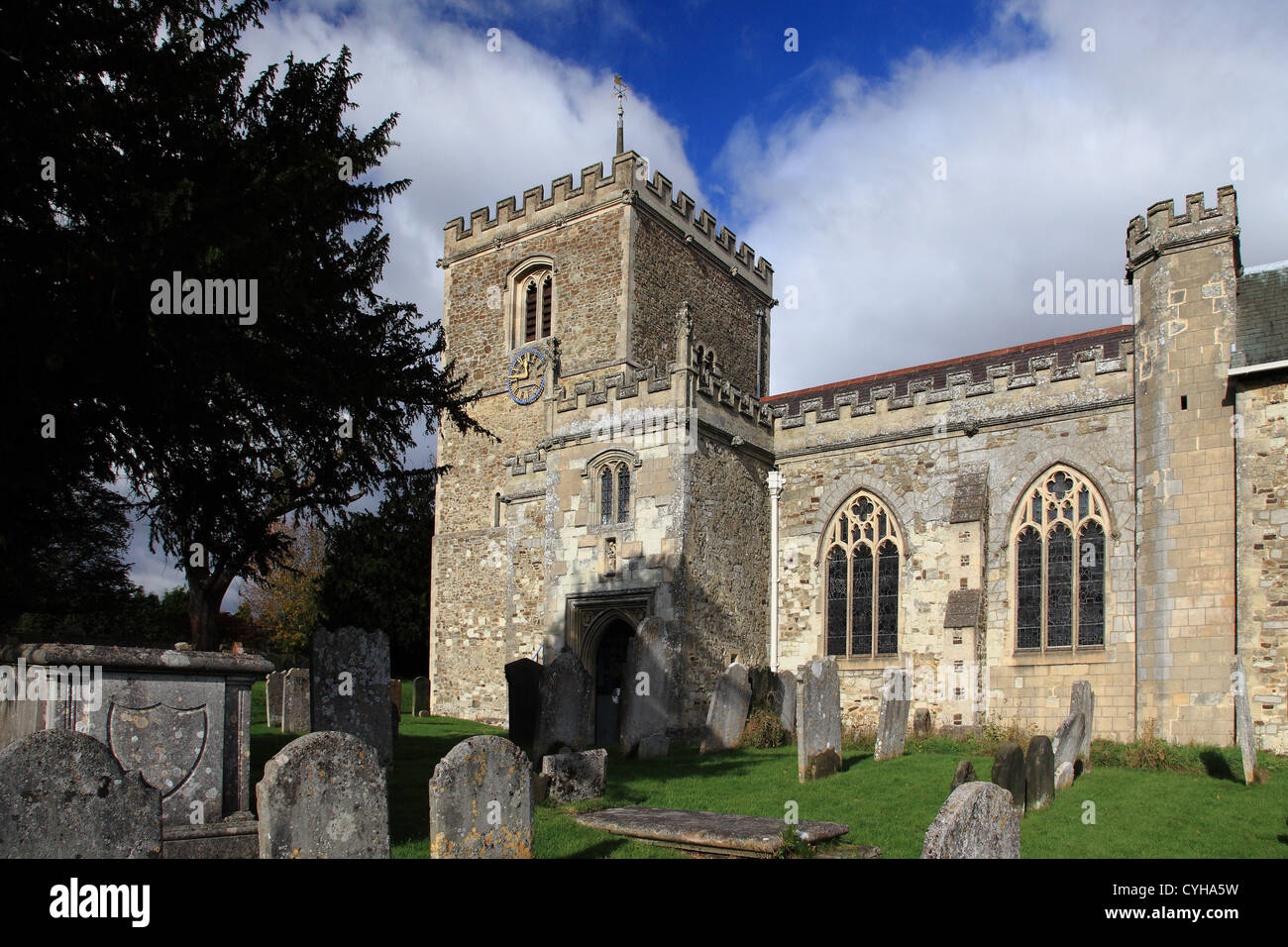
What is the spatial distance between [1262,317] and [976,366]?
7.02 metres

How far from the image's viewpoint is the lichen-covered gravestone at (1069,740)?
446 inches

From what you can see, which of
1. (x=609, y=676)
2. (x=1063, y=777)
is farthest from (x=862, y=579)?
(x=1063, y=777)

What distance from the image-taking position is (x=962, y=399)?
60.2 ft

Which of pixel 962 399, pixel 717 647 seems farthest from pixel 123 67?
pixel 962 399

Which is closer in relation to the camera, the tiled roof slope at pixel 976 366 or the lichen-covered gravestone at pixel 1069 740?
the lichen-covered gravestone at pixel 1069 740

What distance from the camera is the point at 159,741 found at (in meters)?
7.36

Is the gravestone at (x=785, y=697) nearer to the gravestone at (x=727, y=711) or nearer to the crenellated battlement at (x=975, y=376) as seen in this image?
the gravestone at (x=727, y=711)

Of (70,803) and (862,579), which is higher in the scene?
(862,579)

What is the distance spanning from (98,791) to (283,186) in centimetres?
591

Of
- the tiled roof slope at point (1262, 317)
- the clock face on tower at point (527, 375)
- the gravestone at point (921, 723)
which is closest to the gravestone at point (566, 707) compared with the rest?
the gravestone at point (921, 723)

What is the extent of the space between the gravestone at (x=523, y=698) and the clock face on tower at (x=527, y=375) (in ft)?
38.1

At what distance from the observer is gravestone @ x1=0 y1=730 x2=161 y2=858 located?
15.1 feet

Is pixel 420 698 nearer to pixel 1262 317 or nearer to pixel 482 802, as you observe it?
pixel 1262 317
